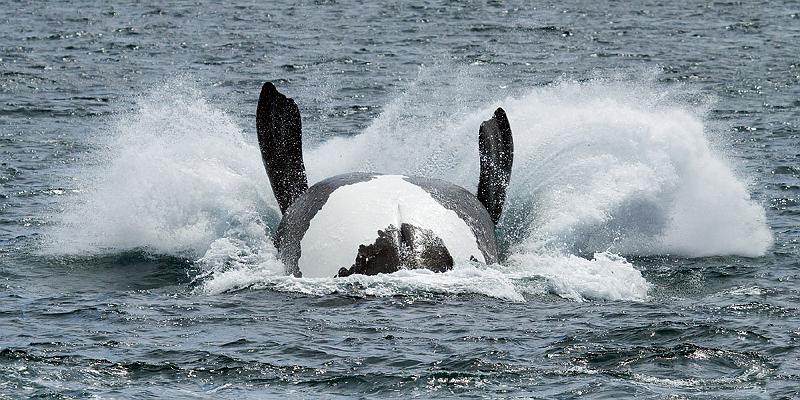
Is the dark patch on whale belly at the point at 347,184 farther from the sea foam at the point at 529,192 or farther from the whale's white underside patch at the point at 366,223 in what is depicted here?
the sea foam at the point at 529,192

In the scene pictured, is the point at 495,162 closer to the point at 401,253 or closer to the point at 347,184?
the point at 347,184

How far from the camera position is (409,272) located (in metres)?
12.6

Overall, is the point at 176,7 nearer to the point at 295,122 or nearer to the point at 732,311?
the point at 295,122

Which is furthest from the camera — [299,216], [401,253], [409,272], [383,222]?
[299,216]

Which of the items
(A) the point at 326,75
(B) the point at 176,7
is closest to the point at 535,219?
(A) the point at 326,75

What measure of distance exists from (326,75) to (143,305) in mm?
21558

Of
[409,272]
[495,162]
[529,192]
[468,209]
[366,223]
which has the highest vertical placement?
[495,162]

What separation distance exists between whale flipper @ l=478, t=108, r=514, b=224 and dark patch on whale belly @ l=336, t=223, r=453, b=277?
2220 millimetres

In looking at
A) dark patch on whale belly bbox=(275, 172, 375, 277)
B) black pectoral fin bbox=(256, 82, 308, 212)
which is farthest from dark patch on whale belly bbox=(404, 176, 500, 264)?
black pectoral fin bbox=(256, 82, 308, 212)

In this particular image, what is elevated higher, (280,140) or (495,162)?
(495,162)

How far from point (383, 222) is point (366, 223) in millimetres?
163

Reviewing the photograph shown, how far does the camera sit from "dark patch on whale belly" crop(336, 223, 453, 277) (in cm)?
1267

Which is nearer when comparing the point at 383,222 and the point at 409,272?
the point at 409,272

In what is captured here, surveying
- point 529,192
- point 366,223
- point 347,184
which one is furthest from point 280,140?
point 529,192
